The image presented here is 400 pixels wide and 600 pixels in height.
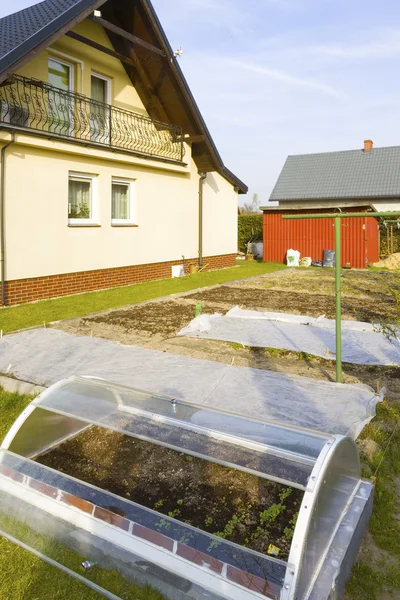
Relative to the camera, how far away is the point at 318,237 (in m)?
19.3

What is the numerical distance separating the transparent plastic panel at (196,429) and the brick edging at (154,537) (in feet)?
1.32

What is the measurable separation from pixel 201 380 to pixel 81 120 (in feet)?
28.5

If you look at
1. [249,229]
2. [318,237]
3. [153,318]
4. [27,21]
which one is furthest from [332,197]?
[153,318]

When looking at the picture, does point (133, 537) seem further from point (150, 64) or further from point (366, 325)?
point (150, 64)

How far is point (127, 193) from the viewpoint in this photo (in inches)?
501

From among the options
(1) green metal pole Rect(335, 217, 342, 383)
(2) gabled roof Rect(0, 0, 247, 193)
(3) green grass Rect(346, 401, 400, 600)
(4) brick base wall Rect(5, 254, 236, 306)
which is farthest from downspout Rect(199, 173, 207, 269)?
(3) green grass Rect(346, 401, 400, 600)

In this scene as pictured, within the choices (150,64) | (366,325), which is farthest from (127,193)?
(366,325)

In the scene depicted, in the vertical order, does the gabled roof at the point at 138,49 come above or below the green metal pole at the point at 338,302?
above

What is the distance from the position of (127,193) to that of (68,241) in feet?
9.46

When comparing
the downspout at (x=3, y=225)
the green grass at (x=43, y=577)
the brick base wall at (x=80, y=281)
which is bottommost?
the green grass at (x=43, y=577)

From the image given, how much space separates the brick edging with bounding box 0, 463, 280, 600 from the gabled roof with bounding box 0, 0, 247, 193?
7.53 meters

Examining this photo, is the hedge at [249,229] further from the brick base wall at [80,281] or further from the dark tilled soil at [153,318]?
the dark tilled soil at [153,318]

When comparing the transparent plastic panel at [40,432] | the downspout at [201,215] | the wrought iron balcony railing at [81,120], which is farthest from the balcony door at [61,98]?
the transparent plastic panel at [40,432]

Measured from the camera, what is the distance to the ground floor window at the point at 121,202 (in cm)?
1222
